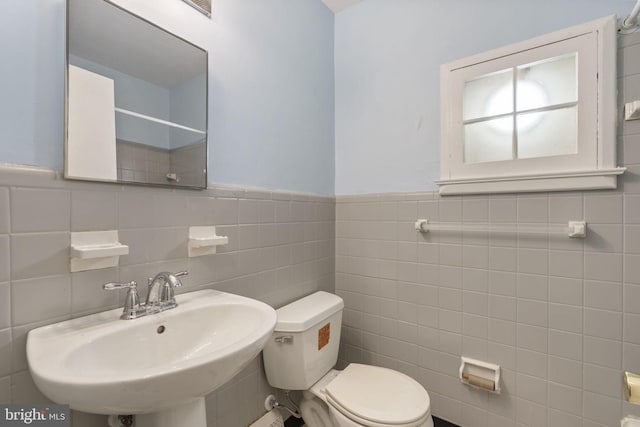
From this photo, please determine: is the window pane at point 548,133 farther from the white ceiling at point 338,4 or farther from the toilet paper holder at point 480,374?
the white ceiling at point 338,4

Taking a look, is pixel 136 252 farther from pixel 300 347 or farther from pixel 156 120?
pixel 300 347

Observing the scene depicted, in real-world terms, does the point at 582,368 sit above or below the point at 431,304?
below

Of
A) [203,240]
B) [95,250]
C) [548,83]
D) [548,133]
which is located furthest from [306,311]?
[548,83]

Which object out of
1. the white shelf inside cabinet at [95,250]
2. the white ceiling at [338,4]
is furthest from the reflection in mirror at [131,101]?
the white ceiling at [338,4]

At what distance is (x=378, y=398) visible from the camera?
1.17 m

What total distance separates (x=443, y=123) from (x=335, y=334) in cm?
124

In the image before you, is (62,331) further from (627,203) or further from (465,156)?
(627,203)

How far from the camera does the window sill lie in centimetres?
112

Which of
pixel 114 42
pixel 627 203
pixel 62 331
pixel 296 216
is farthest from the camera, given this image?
pixel 296 216

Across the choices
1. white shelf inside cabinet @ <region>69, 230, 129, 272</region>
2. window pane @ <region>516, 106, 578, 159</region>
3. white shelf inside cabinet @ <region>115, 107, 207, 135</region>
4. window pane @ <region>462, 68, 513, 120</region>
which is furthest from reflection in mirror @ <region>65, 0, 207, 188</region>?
window pane @ <region>516, 106, 578, 159</region>

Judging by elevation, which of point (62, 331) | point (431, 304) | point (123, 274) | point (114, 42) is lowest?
point (431, 304)

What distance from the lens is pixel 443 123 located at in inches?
58.9

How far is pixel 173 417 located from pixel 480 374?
53.0 inches

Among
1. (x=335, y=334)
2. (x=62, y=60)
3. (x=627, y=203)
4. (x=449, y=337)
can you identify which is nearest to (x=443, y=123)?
(x=627, y=203)
